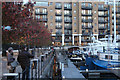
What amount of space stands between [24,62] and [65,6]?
47.1 feet

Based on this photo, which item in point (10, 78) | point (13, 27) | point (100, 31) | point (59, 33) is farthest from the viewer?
point (100, 31)

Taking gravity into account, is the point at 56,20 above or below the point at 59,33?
above

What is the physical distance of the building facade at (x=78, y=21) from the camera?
15.6 metres

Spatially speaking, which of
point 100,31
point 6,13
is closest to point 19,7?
point 6,13

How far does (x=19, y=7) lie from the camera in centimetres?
228

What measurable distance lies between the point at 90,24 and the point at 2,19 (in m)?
15.5

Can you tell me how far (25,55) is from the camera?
228 cm

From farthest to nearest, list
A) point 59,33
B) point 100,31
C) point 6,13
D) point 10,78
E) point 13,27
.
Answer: point 100,31 → point 59,33 → point 13,27 → point 6,13 → point 10,78

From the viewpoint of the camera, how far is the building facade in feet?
51.2

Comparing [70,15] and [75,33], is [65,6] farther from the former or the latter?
[75,33]

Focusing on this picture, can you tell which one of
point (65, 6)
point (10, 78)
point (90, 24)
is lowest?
point (10, 78)

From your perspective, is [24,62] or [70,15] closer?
[24,62]

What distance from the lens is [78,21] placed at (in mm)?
17297

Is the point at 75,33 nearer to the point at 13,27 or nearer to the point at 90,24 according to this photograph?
the point at 90,24
